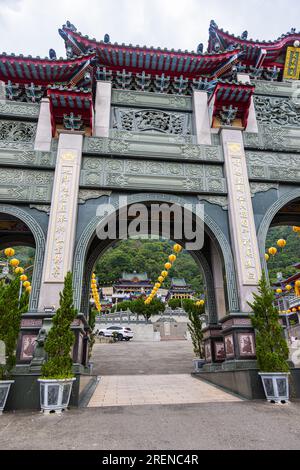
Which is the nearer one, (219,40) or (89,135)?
(89,135)

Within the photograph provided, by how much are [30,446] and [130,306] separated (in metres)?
33.5

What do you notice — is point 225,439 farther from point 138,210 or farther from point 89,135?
Result: point 89,135

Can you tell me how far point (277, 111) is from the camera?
25.8 ft

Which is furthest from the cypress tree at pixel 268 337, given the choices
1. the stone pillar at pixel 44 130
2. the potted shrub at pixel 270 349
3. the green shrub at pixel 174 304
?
the green shrub at pixel 174 304

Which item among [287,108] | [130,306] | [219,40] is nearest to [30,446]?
[287,108]

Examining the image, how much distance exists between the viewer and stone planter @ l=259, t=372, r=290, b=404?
434cm

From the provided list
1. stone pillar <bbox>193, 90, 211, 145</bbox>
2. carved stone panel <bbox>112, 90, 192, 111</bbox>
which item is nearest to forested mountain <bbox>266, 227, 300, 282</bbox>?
stone pillar <bbox>193, 90, 211, 145</bbox>

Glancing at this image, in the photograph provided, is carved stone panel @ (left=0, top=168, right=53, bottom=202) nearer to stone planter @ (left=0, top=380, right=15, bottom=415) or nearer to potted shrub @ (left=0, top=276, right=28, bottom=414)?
potted shrub @ (left=0, top=276, right=28, bottom=414)

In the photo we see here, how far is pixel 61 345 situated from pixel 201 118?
609 centimetres

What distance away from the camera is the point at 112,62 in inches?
304

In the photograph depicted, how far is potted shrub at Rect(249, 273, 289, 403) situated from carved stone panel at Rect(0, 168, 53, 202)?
4.58 meters

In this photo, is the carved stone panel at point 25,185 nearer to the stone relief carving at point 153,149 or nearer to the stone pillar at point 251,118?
the stone relief carving at point 153,149

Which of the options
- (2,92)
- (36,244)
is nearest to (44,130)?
(2,92)

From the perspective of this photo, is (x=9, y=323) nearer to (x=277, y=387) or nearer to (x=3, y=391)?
(x=3, y=391)
